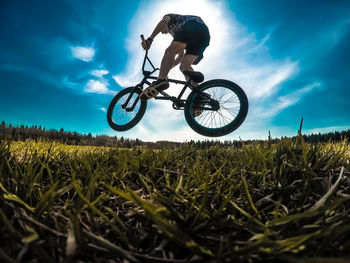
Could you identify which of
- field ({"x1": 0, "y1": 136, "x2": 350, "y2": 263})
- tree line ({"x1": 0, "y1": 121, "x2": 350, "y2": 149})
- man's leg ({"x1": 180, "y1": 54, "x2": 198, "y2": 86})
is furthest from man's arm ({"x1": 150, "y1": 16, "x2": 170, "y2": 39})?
field ({"x1": 0, "y1": 136, "x2": 350, "y2": 263})

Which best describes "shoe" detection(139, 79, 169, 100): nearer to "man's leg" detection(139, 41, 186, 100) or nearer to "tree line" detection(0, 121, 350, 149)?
"man's leg" detection(139, 41, 186, 100)

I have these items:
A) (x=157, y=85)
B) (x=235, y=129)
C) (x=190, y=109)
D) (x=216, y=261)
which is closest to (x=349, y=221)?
(x=216, y=261)

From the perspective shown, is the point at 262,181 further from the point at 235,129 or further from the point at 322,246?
the point at 235,129

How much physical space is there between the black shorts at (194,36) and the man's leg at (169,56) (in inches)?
3.6

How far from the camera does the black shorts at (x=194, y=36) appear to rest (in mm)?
3865

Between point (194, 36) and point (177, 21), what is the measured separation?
1.54 ft

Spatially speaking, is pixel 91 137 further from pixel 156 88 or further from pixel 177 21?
pixel 177 21

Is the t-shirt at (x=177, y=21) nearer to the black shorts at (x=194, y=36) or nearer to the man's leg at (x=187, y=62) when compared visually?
the black shorts at (x=194, y=36)

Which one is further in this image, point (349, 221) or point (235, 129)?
point (235, 129)

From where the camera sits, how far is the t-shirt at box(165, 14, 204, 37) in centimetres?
391

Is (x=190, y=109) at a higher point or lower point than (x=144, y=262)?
higher

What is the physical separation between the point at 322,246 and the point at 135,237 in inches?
23.4

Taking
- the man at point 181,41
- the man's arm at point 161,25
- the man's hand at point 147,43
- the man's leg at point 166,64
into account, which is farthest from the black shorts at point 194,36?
the man's hand at point 147,43

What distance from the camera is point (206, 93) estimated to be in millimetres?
3902
